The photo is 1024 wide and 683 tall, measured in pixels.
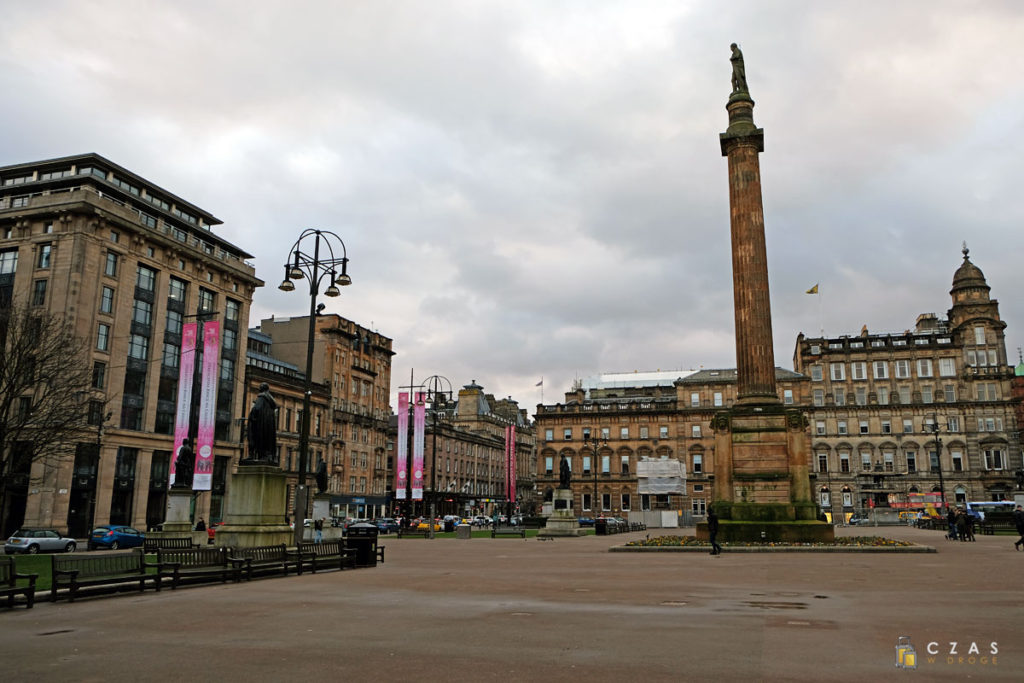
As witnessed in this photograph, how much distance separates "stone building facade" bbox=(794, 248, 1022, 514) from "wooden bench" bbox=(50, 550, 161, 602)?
8342 cm

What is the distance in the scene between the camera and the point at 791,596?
14.2 meters


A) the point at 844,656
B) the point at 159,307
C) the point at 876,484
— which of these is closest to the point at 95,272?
the point at 159,307

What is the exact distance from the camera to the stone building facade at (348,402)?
78812mm

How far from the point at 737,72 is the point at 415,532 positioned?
3486 centimetres

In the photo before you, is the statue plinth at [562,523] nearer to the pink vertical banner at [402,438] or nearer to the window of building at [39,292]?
the pink vertical banner at [402,438]

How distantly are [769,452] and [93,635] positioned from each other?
25.7 meters

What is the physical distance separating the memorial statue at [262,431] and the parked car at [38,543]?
68.2 feet

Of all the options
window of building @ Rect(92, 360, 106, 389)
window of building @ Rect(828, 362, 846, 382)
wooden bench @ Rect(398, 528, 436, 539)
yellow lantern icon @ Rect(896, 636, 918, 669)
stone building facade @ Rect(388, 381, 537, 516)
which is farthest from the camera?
stone building facade @ Rect(388, 381, 537, 516)

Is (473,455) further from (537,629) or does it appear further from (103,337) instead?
(537,629)

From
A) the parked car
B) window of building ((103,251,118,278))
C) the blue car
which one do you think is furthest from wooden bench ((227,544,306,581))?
window of building ((103,251,118,278))

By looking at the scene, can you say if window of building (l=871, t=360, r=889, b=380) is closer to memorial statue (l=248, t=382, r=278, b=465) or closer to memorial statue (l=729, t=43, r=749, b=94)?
memorial statue (l=729, t=43, r=749, b=94)

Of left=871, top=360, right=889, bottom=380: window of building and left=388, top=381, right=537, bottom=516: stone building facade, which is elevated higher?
left=871, top=360, right=889, bottom=380: window of building

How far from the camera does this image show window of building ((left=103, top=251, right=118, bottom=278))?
5372cm

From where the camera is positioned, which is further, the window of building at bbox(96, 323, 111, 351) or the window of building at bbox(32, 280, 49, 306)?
the window of building at bbox(96, 323, 111, 351)
